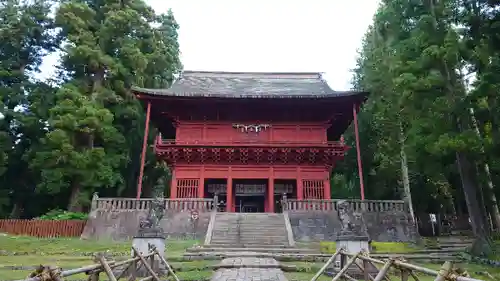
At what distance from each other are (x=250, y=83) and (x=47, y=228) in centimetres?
1636

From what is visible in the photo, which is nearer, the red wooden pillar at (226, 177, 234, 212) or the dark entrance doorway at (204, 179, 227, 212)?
the red wooden pillar at (226, 177, 234, 212)

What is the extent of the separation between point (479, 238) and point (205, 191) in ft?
49.2

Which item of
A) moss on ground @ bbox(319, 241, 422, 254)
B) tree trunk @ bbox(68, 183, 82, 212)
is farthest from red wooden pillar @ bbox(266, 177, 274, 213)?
tree trunk @ bbox(68, 183, 82, 212)

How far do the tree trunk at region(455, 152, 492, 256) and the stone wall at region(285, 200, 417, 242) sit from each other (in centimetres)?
393

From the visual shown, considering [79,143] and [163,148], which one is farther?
[79,143]

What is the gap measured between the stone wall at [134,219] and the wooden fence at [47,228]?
1.34m

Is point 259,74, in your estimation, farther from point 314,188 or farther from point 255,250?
point 255,250

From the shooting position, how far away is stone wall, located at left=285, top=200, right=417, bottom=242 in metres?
17.3

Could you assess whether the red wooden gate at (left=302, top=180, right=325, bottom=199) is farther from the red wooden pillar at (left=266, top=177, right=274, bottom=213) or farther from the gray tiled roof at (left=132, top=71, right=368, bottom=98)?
the gray tiled roof at (left=132, top=71, right=368, bottom=98)

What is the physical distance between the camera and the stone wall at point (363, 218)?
56.7 ft

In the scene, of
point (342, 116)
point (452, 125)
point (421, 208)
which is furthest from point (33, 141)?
point (421, 208)

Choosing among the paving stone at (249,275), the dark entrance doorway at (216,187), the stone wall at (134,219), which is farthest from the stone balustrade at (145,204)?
the paving stone at (249,275)

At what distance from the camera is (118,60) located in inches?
992

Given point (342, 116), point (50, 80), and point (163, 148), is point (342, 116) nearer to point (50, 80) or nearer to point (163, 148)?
point (163, 148)
